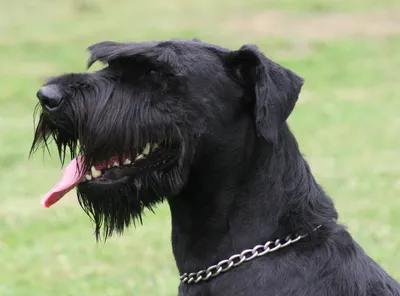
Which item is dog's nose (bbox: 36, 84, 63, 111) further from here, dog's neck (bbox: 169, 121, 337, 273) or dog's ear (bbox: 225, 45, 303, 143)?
dog's ear (bbox: 225, 45, 303, 143)

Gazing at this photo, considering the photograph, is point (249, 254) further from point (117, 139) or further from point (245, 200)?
point (117, 139)

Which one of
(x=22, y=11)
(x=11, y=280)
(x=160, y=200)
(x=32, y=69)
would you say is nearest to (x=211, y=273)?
(x=160, y=200)

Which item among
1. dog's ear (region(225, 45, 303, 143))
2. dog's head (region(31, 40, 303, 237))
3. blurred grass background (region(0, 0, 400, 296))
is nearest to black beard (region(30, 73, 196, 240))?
dog's head (region(31, 40, 303, 237))

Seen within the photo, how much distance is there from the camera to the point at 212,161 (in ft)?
13.4

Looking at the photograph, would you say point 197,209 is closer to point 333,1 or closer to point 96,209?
point 96,209

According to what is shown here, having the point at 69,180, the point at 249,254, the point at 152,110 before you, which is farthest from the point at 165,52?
the point at 249,254

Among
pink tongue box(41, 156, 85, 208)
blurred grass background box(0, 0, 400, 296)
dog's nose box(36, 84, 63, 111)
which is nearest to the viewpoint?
dog's nose box(36, 84, 63, 111)

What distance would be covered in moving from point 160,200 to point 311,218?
0.76 m

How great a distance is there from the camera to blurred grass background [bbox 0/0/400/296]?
795 centimetres

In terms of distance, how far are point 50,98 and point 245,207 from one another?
1.07 meters

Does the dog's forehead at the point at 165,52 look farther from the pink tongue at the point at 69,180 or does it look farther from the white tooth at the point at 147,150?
the pink tongue at the point at 69,180

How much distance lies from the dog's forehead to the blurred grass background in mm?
3239

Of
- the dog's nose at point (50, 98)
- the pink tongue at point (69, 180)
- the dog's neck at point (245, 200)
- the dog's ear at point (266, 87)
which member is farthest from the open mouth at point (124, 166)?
the dog's ear at point (266, 87)

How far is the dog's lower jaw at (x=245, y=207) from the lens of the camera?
13.1 feet
